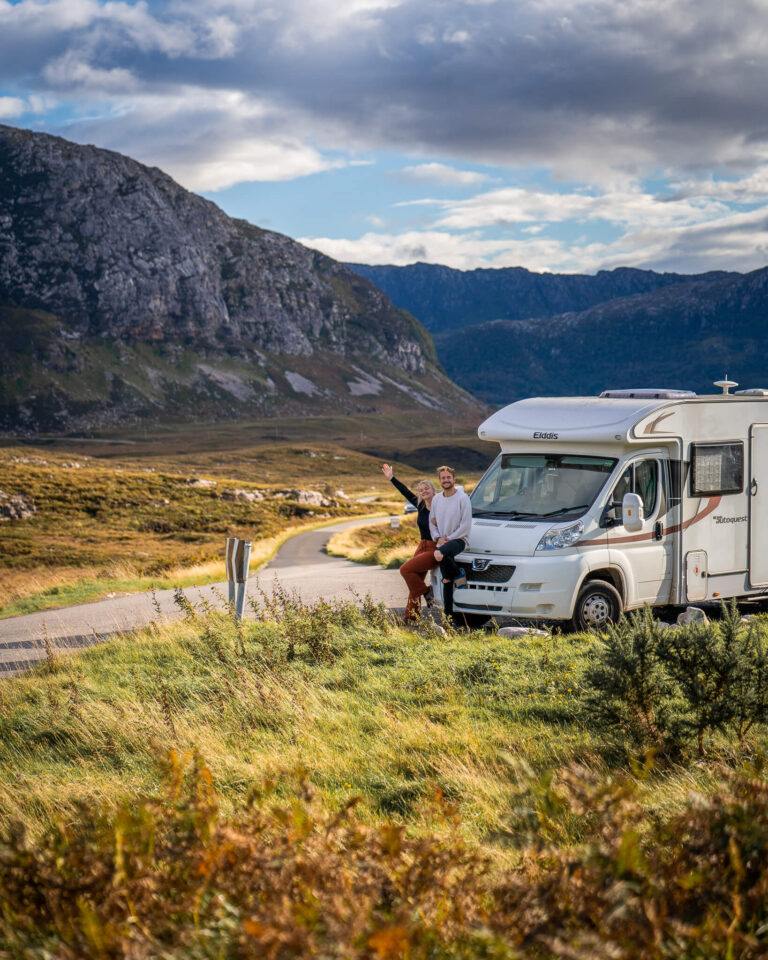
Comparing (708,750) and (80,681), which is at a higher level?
(708,750)

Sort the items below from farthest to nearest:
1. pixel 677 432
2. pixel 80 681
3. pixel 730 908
A: pixel 677 432 → pixel 80 681 → pixel 730 908

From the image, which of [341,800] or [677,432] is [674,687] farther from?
[677,432]

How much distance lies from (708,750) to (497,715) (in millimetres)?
1784

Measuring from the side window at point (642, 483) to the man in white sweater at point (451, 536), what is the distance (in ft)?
6.54

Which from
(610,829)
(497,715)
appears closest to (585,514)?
(497,715)

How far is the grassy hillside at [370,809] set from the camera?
9.70 feet

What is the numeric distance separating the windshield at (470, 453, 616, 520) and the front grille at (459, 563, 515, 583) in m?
0.95

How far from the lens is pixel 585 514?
36.2 feet

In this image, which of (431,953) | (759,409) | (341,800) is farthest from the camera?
(759,409)

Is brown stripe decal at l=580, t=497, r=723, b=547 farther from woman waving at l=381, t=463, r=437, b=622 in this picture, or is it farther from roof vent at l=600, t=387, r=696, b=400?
woman waving at l=381, t=463, r=437, b=622

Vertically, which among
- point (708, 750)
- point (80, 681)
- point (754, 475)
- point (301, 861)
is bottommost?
point (80, 681)

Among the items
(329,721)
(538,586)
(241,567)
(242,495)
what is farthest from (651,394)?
(242,495)

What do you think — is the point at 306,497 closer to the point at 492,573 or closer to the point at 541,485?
the point at 541,485

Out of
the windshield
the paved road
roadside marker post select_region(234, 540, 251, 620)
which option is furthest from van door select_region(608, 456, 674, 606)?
roadside marker post select_region(234, 540, 251, 620)
